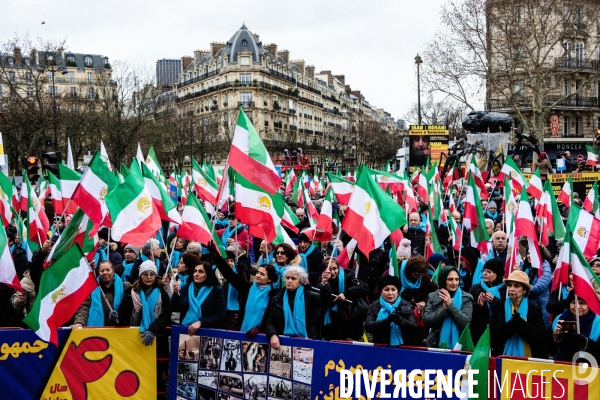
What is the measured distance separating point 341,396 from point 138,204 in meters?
3.01

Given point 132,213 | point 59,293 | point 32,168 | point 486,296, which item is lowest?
point 486,296

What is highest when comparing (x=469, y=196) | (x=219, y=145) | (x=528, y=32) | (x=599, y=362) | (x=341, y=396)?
(x=528, y=32)

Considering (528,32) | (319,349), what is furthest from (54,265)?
(528,32)

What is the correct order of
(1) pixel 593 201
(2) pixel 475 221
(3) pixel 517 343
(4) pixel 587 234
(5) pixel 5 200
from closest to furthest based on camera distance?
(3) pixel 517 343
(4) pixel 587 234
(2) pixel 475 221
(5) pixel 5 200
(1) pixel 593 201

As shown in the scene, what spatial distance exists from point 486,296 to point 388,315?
87 cm

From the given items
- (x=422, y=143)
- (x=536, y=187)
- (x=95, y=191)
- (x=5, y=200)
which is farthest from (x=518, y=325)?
(x=422, y=143)

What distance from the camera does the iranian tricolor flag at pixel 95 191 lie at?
22.6ft

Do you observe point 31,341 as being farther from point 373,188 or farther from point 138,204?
point 373,188

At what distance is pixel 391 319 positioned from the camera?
16.2 feet

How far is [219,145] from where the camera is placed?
57.3m

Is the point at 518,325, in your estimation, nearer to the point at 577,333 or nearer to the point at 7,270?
the point at 577,333

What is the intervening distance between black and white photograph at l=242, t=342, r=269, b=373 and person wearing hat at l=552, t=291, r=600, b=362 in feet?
7.66

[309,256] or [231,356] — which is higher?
[309,256]

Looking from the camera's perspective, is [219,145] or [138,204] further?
[219,145]
